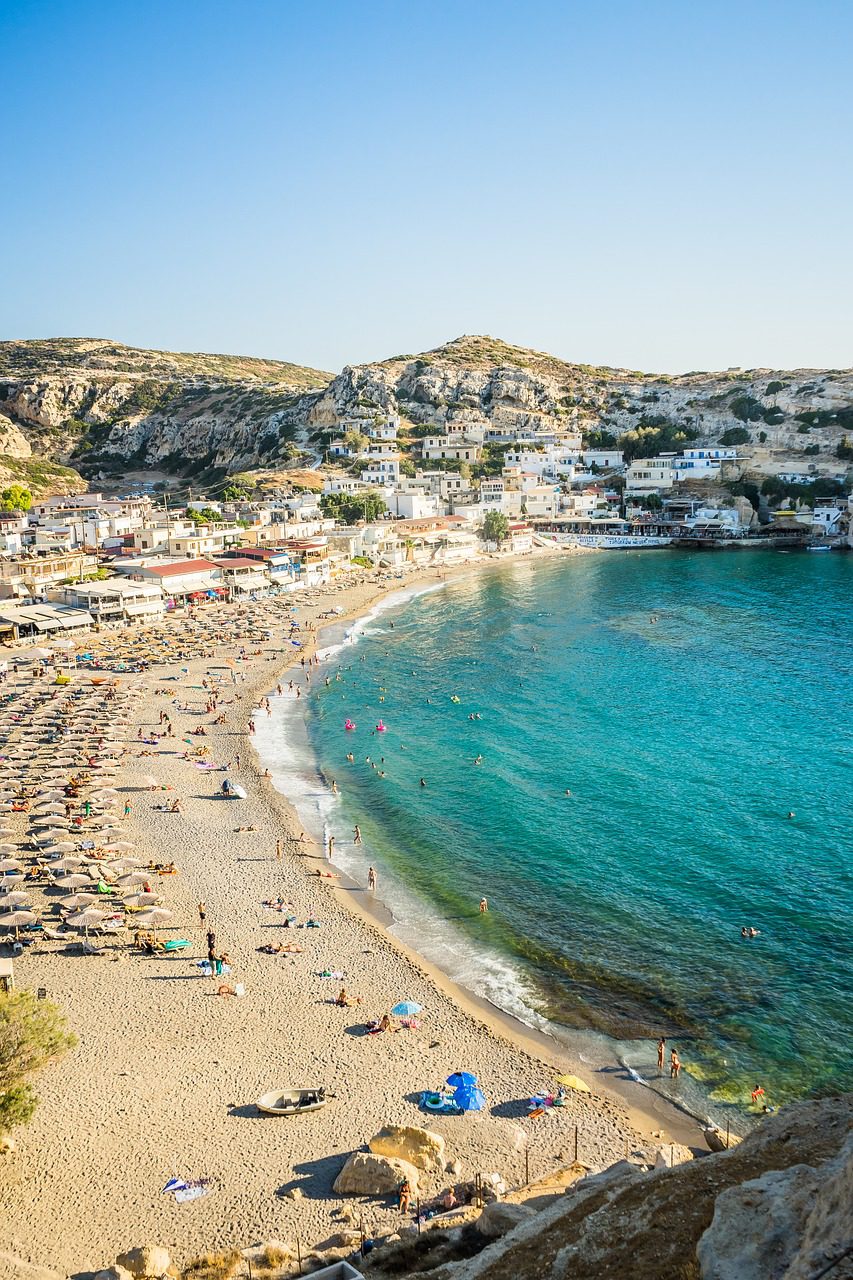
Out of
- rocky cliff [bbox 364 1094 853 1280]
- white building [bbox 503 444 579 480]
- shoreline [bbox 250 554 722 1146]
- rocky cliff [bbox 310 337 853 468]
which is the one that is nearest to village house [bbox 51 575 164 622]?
shoreline [bbox 250 554 722 1146]

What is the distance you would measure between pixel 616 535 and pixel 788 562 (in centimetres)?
2031

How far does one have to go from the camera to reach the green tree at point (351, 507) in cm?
8667

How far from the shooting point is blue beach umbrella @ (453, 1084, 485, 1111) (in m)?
15.9

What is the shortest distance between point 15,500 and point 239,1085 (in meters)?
80.2

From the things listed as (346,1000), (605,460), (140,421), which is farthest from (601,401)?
(346,1000)

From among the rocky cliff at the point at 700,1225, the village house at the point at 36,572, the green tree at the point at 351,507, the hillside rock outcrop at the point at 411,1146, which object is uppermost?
the green tree at the point at 351,507

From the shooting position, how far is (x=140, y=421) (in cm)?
13688

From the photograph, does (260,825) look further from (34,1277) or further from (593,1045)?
(34,1277)

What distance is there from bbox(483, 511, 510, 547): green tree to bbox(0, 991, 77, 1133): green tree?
76.7m

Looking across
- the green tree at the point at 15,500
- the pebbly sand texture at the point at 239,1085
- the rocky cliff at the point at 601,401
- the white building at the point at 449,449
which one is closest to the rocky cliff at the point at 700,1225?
the pebbly sand texture at the point at 239,1085

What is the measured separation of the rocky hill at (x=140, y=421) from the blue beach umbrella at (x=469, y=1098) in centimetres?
10234

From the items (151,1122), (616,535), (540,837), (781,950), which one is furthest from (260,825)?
(616,535)

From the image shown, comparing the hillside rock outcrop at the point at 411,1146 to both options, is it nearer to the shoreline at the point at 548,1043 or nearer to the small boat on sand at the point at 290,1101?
the small boat on sand at the point at 290,1101

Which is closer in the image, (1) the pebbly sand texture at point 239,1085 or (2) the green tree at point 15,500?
(1) the pebbly sand texture at point 239,1085
